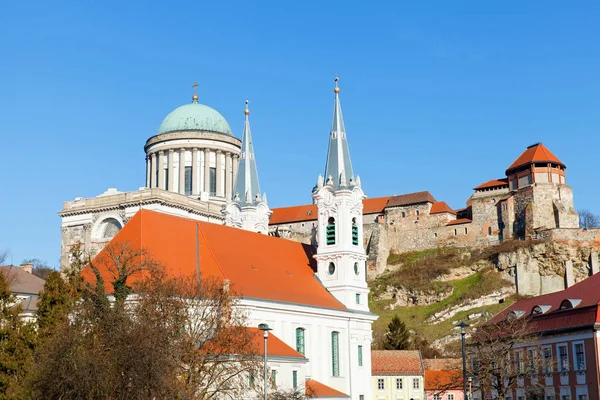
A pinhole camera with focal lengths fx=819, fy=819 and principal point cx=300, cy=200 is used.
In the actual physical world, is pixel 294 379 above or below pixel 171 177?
below

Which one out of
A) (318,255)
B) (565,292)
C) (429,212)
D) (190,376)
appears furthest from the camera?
(429,212)

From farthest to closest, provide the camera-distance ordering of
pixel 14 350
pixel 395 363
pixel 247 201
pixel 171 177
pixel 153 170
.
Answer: pixel 153 170
pixel 171 177
pixel 395 363
pixel 247 201
pixel 14 350

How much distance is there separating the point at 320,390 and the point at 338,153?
17.6m

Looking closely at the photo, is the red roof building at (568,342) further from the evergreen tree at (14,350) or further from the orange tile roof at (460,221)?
the orange tile roof at (460,221)

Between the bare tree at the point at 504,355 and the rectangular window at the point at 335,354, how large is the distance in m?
8.19

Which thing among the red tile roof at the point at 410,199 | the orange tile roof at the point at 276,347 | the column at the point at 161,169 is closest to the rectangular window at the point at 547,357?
the orange tile roof at the point at 276,347

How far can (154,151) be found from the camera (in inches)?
3794

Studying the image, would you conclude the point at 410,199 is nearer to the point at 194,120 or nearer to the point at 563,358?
Result: the point at 194,120

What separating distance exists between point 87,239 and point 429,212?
163 feet

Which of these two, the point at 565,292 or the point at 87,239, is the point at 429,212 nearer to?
the point at 87,239

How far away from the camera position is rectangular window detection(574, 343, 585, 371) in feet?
137

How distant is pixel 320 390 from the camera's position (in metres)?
47.4

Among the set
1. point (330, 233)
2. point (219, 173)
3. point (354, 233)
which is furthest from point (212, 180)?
point (354, 233)

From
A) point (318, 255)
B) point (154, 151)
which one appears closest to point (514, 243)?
point (154, 151)
